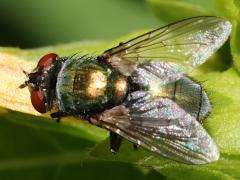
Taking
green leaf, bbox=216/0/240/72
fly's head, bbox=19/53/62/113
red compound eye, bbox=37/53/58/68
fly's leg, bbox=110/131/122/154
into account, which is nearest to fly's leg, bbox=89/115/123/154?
fly's leg, bbox=110/131/122/154

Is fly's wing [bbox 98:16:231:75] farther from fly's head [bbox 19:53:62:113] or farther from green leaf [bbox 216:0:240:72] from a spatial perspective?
fly's head [bbox 19:53:62:113]

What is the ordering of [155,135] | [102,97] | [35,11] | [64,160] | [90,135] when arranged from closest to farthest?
[155,135] < [102,97] < [90,135] < [64,160] < [35,11]

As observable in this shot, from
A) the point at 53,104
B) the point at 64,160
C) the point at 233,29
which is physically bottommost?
the point at 64,160

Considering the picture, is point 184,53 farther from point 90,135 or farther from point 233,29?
point 90,135

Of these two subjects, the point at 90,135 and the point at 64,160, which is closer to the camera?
the point at 90,135

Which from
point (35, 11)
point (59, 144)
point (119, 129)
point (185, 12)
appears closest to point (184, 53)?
point (185, 12)

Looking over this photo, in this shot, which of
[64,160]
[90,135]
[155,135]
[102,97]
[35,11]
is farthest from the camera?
[35,11]
